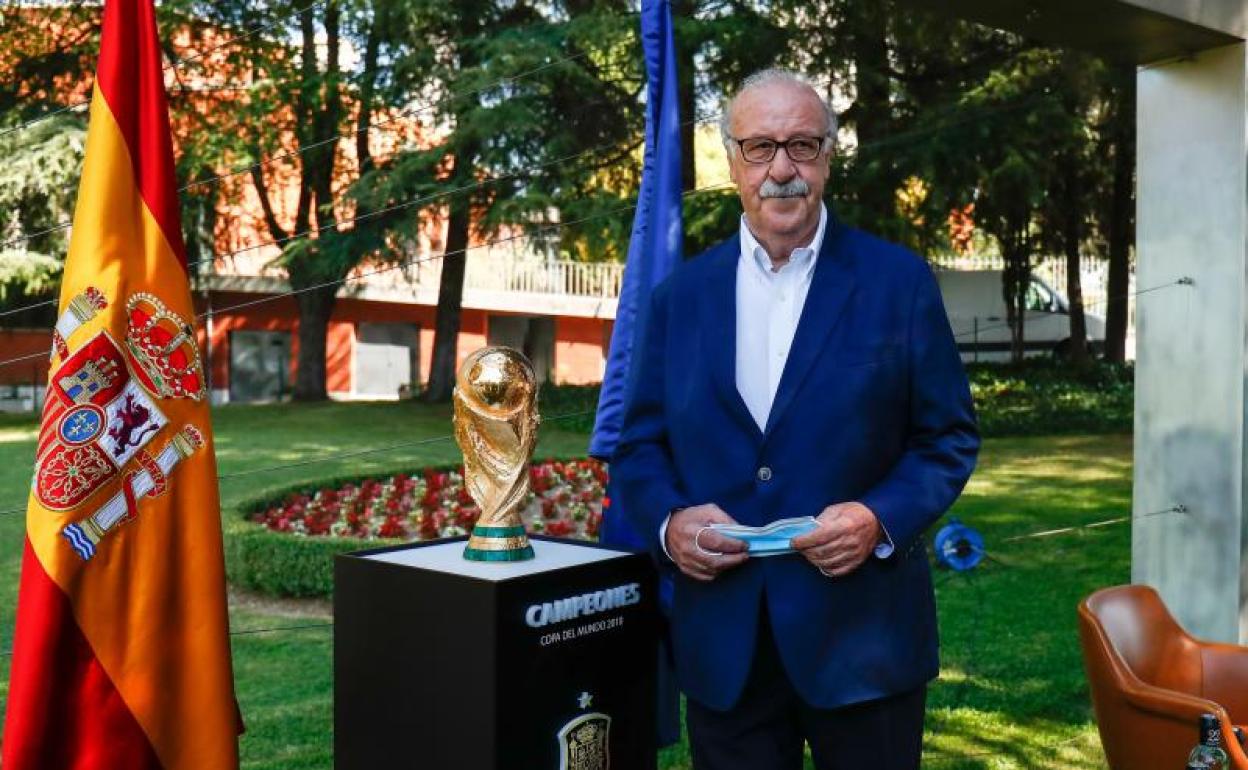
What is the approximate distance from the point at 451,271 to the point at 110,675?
17.0m

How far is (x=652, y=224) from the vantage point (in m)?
3.54

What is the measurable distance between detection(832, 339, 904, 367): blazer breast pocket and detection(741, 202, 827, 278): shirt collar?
0.17 meters

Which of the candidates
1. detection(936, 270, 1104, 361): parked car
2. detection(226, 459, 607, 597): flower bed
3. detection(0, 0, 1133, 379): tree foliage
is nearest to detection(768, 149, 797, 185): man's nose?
detection(226, 459, 607, 597): flower bed

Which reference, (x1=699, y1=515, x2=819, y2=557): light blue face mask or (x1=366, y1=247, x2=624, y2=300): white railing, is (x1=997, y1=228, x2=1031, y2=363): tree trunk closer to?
(x1=366, y1=247, x2=624, y2=300): white railing

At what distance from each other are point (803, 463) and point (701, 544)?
0.71 ft

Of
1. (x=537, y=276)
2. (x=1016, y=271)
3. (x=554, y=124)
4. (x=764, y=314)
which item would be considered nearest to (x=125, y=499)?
(x=764, y=314)

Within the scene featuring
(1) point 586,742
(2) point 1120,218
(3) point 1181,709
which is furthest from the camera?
(2) point 1120,218

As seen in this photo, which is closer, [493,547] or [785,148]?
[785,148]

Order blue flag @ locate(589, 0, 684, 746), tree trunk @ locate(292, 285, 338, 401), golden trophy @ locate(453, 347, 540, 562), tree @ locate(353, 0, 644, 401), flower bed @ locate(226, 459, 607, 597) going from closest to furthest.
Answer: golden trophy @ locate(453, 347, 540, 562) < blue flag @ locate(589, 0, 684, 746) < flower bed @ locate(226, 459, 607, 597) < tree @ locate(353, 0, 644, 401) < tree trunk @ locate(292, 285, 338, 401)

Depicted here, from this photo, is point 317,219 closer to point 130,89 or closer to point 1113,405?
point 1113,405

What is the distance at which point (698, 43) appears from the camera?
42.1ft

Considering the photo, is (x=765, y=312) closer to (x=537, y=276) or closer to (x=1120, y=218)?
(x=1120, y=218)

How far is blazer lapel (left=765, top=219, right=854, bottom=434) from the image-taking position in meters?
2.07

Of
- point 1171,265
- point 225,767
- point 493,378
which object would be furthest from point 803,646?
point 1171,265
